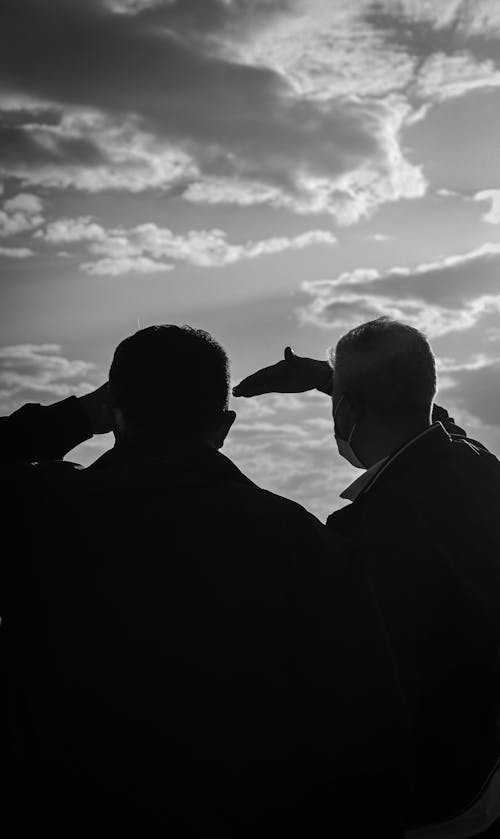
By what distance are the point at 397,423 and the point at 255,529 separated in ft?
5.43

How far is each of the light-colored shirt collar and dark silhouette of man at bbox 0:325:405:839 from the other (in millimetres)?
1153

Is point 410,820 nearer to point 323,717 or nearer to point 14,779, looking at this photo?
point 323,717

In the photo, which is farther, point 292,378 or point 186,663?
point 292,378

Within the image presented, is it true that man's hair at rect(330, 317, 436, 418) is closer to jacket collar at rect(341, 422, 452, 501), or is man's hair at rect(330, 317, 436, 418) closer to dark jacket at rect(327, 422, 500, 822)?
jacket collar at rect(341, 422, 452, 501)

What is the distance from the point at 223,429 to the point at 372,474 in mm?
1219

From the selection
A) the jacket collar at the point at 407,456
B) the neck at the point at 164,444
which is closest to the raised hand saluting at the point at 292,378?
the jacket collar at the point at 407,456

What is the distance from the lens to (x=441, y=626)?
353cm

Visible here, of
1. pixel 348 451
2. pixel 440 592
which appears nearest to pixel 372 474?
pixel 348 451

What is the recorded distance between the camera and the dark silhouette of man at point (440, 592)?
11.6ft

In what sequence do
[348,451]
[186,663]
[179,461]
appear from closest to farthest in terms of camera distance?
[186,663], [179,461], [348,451]

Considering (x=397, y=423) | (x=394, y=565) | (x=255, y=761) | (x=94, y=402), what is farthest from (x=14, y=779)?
(x=397, y=423)

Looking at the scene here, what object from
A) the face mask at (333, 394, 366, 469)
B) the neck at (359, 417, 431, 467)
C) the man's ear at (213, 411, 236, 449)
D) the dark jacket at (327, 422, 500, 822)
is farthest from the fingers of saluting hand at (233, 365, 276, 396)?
the man's ear at (213, 411, 236, 449)

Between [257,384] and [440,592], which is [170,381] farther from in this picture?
[257,384]

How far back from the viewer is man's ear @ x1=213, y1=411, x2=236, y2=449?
3098mm
